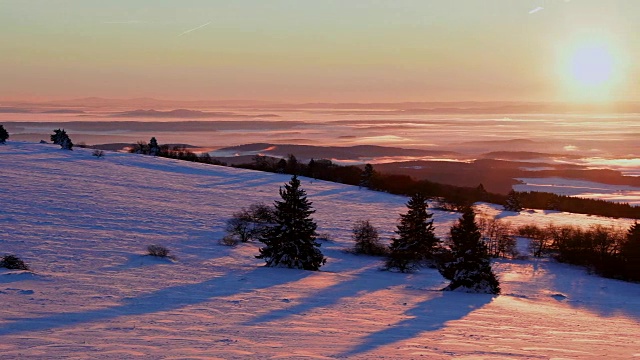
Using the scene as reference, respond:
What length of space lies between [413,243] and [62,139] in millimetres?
63535

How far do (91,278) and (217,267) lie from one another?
8.39 m

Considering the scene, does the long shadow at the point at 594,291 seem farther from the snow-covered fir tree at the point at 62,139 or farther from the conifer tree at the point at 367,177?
the snow-covered fir tree at the point at 62,139

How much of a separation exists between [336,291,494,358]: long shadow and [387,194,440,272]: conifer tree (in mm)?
10917

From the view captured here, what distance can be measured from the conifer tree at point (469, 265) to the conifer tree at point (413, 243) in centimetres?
854

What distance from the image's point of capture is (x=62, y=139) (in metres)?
84.8

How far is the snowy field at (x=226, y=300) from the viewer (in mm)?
15539

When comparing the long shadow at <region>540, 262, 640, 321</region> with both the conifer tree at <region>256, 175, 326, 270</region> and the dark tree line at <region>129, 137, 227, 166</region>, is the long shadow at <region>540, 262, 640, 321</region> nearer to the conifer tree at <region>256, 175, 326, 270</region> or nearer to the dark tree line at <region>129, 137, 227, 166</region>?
the conifer tree at <region>256, 175, 326, 270</region>

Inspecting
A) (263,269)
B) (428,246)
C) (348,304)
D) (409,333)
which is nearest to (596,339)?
(409,333)

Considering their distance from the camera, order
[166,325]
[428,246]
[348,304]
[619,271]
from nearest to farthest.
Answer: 1. [166,325]
2. [348,304]
3. [428,246]
4. [619,271]

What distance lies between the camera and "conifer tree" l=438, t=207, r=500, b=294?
100 feet

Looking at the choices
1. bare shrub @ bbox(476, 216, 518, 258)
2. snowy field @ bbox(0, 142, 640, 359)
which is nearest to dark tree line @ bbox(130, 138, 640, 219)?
bare shrub @ bbox(476, 216, 518, 258)

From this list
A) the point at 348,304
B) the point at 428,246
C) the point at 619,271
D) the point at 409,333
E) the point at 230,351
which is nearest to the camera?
the point at 230,351

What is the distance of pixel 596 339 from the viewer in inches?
779

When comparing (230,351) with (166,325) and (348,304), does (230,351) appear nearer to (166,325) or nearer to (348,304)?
(166,325)
